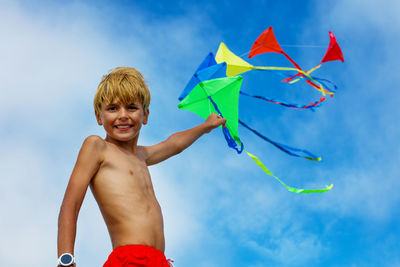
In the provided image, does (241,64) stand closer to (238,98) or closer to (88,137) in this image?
(238,98)

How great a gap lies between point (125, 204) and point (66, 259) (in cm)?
47

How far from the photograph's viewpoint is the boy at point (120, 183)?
7.95 feet

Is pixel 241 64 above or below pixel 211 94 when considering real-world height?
above

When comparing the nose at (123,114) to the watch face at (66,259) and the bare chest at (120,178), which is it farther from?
the watch face at (66,259)

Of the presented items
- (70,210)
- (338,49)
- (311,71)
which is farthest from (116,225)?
(338,49)

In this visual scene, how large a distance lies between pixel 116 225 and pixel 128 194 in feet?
0.60

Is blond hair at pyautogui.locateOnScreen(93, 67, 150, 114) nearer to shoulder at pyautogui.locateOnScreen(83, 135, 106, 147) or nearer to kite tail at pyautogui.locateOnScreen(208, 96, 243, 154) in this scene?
shoulder at pyautogui.locateOnScreen(83, 135, 106, 147)

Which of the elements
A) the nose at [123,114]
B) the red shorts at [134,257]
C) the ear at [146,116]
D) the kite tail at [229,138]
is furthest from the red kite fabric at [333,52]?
the red shorts at [134,257]

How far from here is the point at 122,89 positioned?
2.74m

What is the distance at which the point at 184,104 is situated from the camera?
3420 millimetres

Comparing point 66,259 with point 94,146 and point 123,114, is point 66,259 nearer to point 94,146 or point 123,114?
point 94,146

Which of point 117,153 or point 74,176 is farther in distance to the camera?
point 117,153

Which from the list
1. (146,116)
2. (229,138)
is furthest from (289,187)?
(146,116)

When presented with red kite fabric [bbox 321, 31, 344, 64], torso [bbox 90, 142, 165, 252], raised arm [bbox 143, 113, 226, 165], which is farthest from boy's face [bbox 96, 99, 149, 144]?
red kite fabric [bbox 321, 31, 344, 64]
